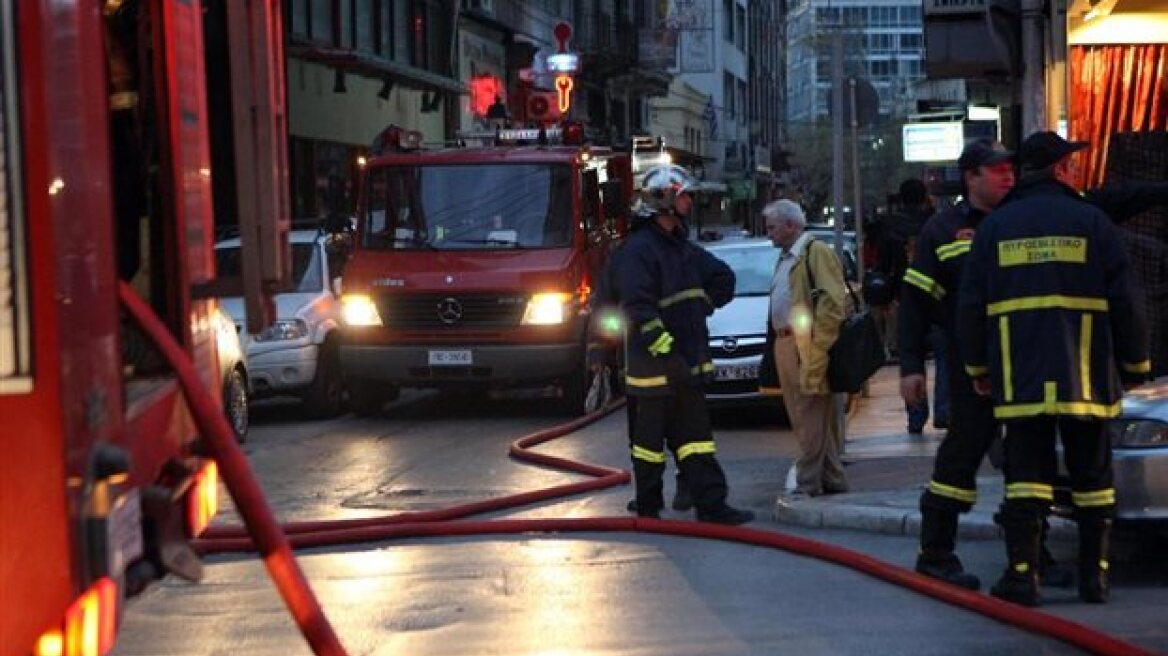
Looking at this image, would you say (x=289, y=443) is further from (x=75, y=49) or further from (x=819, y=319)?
(x=75, y=49)

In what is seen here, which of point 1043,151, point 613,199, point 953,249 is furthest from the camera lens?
point 613,199

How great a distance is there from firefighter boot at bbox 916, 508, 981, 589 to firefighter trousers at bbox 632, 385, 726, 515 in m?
2.09

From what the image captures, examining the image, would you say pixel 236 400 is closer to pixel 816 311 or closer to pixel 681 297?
pixel 681 297

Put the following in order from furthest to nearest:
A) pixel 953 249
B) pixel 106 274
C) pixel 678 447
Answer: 1. pixel 678 447
2. pixel 953 249
3. pixel 106 274

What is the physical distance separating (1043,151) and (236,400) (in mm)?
8201

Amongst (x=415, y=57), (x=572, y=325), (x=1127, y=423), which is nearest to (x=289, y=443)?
(x=572, y=325)

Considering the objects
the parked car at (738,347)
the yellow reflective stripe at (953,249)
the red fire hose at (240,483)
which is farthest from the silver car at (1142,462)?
the parked car at (738,347)

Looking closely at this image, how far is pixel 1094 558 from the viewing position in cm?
741

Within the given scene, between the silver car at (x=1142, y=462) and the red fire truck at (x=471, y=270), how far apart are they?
338 inches

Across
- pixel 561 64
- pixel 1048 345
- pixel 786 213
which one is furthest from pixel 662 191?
pixel 561 64

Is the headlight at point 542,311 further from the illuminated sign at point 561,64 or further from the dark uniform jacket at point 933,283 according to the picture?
the dark uniform jacket at point 933,283

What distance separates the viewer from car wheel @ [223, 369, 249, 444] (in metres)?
13.9

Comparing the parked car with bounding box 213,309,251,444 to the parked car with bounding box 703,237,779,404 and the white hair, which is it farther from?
the white hair

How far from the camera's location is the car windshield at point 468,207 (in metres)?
16.6
